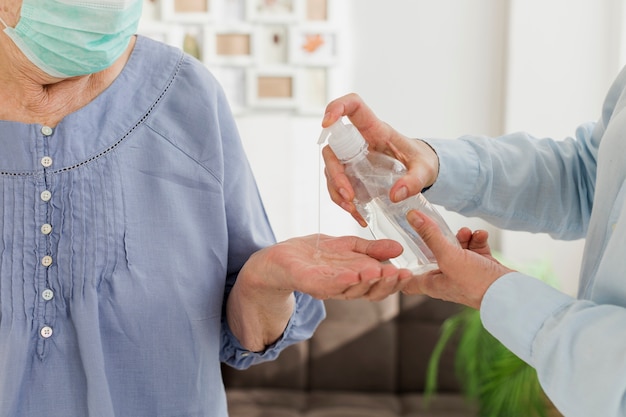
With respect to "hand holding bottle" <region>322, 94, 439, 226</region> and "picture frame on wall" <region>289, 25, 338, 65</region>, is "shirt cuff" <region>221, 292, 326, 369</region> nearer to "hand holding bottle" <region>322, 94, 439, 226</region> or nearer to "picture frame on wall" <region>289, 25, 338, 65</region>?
"hand holding bottle" <region>322, 94, 439, 226</region>

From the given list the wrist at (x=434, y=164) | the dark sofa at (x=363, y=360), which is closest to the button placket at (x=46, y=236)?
the wrist at (x=434, y=164)

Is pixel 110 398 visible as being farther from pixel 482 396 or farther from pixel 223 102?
pixel 482 396

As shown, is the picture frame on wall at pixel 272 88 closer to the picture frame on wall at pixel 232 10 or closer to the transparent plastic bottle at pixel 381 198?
the picture frame on wall at pixel 232 10

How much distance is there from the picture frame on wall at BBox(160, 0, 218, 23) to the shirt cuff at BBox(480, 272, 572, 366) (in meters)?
2.61

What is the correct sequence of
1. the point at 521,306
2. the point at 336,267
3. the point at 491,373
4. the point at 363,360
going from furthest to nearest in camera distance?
1. the point at 363,360
2. the point at 491,373
3. the point at 336,267
4. the point at 521,306

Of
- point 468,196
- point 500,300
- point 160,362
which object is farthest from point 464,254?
point 160,362

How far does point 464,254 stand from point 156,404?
1.67 ft

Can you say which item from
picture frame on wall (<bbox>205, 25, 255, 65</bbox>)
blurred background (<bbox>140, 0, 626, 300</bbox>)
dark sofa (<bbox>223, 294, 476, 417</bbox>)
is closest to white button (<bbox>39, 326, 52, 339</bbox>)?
dark sofa (<bbox>223, 294, 476, 417</bbox>)

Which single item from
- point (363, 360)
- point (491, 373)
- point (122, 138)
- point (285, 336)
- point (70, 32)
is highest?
point (70, 32)

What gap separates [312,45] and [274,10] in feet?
0.74

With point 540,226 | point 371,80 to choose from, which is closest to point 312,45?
point 371,80

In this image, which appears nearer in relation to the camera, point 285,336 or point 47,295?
point 47,295

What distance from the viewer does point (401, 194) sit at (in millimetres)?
1019

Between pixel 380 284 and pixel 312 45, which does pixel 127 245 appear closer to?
pixel 380 284
